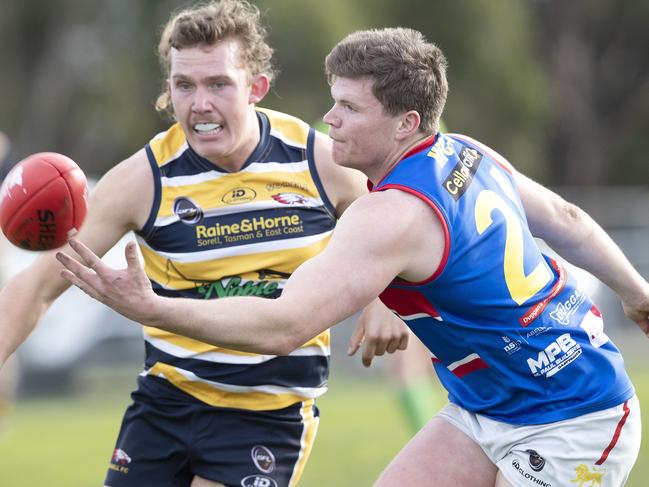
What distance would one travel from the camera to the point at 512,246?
3904mm

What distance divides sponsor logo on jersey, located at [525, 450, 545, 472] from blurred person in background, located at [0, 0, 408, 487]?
0.91 meters

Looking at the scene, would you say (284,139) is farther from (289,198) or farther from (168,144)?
(168,144)

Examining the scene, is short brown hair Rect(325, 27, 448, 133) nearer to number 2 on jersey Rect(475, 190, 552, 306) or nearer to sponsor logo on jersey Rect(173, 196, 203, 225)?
number 2 on jersey Rect(475, 190, 552, 306)

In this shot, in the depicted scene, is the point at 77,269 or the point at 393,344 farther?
the point at 393,344

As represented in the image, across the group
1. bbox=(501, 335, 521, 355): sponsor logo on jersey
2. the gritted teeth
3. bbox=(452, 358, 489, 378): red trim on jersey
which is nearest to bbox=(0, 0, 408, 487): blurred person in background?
the gritted teeth

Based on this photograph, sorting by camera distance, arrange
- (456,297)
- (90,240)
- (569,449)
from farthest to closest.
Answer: (90,240)
(569,449)
(456,297)

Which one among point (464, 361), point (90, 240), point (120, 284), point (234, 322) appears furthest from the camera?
point (90, 240)

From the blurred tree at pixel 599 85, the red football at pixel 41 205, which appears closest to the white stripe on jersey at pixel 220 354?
the red football at pixel 41 205

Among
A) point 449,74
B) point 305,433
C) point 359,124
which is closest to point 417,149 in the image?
point 359,124

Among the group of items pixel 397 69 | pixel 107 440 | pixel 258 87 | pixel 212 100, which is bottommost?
pixel 107 440

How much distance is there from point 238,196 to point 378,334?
0.80 m

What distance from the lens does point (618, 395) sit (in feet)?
13.2

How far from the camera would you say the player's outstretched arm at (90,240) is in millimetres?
4426

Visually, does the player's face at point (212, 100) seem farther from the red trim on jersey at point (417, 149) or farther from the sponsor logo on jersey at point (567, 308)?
the sponsor logo on jersey at point (567, 308)
